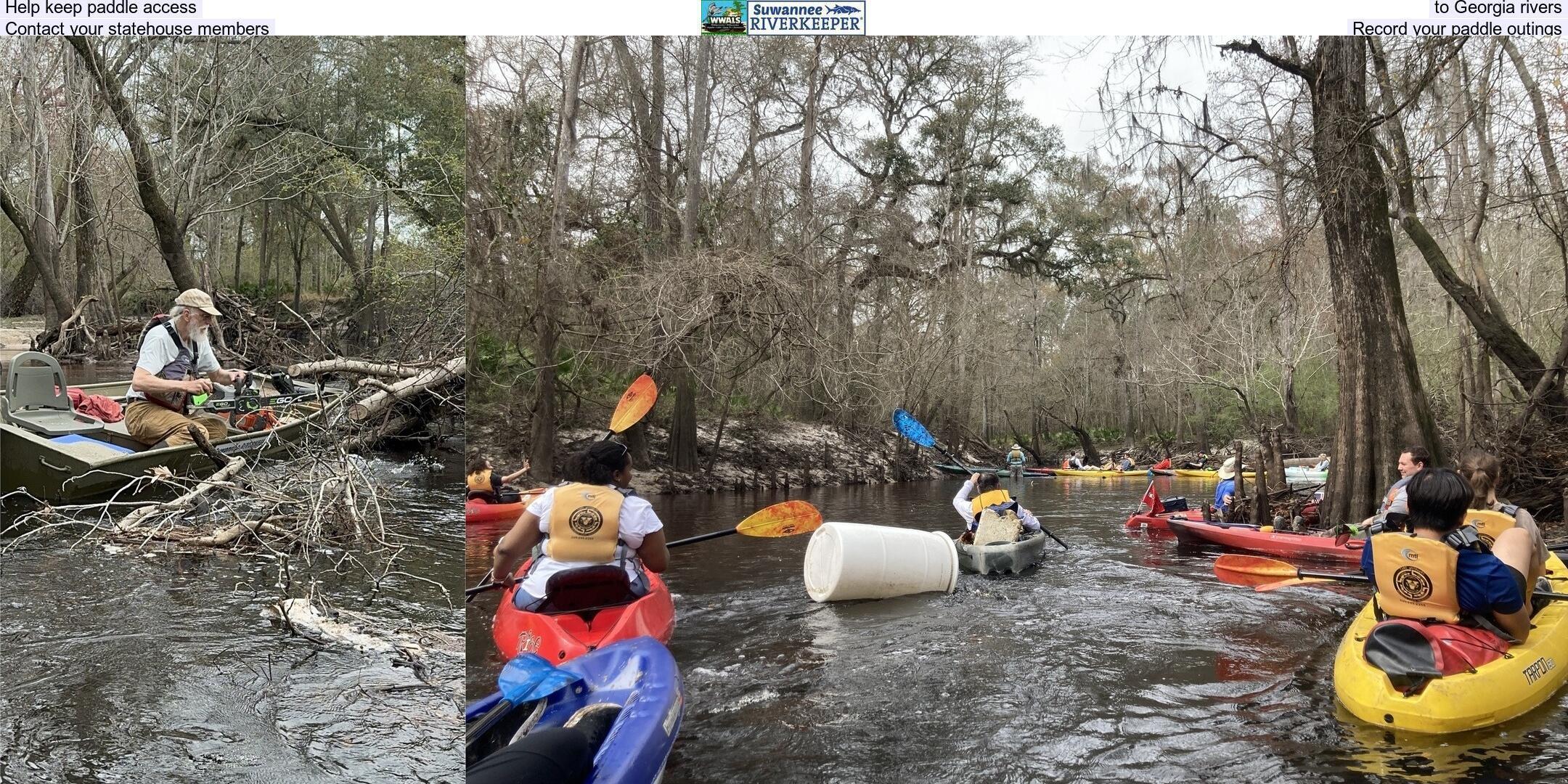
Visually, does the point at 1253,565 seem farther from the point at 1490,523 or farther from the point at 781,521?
the point at 781,521

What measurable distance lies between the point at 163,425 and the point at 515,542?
9.71 ft

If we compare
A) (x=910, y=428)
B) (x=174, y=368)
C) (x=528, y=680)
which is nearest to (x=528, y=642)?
(x=528, y=680)

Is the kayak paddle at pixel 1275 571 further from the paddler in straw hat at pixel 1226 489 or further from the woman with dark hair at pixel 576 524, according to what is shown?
the paddler in straw hat at pixel 1226 489

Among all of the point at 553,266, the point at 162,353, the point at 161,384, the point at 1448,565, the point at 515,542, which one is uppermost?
the point at 553,266

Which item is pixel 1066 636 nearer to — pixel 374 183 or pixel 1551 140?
pixel 374 183

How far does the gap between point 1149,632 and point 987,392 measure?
979 centimetres

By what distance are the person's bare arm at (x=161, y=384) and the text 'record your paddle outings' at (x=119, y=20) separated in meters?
1.86

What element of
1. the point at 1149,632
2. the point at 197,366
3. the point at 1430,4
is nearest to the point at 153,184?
the point at 197,366

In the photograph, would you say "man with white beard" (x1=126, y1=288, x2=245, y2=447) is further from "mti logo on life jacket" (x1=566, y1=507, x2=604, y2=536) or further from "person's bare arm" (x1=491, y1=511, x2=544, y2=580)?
"mti logo on life jacket" (x1=566, y1=507, x2=604, y2=536)

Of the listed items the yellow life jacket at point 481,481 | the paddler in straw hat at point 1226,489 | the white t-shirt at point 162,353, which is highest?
the white t-shirt at point 162,353

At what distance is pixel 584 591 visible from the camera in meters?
3.98

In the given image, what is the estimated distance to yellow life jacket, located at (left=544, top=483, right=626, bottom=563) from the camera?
3967 millimetres

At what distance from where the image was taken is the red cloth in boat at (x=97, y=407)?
17.6 ft

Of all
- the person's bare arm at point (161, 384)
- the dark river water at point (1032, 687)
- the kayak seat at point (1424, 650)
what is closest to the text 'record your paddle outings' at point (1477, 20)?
the kayak seat at point (1424, 650)
